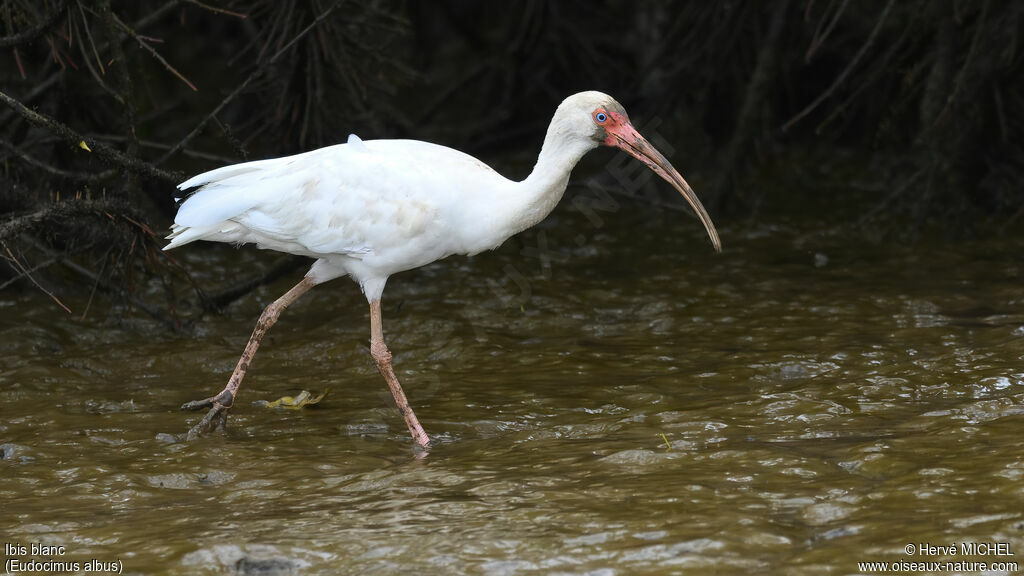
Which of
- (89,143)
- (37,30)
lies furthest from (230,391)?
(37,30)

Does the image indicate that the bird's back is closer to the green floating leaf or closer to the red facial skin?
the red facial skin

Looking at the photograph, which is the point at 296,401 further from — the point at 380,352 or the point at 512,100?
the point at 512,100

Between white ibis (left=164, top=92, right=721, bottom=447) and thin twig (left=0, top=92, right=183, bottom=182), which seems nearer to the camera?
thin twig (left=0, top=92, right=183, bottom=182)

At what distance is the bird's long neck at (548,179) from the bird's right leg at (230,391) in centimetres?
123

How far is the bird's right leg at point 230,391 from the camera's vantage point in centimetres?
590

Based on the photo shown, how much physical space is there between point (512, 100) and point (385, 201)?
6.08 meters

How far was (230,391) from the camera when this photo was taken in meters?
6.08

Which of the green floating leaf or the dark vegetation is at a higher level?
the dark vegetation

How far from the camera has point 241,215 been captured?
20.4 ft

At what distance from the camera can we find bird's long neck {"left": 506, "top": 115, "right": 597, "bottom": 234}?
5.98 meters

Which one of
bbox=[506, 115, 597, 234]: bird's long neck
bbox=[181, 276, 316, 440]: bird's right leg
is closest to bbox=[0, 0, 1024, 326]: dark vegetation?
bbox=[181, 276, 316, 440]: bird's right leg

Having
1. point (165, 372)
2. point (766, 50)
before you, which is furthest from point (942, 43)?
point (165, 372)

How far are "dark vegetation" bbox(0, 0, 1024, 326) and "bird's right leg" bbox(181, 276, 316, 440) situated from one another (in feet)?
2.69

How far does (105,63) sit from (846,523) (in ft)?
Answer: 18.2
